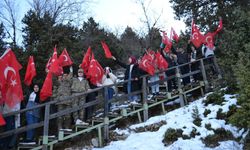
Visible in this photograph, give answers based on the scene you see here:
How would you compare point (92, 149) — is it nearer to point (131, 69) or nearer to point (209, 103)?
point (131, 69)

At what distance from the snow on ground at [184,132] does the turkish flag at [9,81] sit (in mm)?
3138

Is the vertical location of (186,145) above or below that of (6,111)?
below

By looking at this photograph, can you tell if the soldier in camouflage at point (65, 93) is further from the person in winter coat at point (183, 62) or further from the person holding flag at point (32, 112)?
the person in winter coat at point (183, 62)

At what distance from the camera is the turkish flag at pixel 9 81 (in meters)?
7.74

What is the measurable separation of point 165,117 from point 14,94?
5.51 meters

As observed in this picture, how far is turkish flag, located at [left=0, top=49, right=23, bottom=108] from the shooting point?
774 cm

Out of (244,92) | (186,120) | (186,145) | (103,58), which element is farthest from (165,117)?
(103,58)

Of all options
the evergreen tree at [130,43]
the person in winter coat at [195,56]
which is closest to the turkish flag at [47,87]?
the person in winter coat at [195,56]

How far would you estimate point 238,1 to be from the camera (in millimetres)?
18906

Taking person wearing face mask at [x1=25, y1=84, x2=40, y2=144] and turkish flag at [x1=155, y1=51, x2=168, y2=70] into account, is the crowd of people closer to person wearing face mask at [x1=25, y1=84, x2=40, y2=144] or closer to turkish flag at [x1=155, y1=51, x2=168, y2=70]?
person wearing face mask at [x1=25, y1=84, x2=40, y2=144]

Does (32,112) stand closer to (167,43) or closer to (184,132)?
(184,132)

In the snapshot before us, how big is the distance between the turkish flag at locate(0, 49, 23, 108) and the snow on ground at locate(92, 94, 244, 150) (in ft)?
10.3

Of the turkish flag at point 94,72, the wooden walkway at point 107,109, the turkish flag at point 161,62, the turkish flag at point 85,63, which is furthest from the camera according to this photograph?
the turkish flag at point 161,62

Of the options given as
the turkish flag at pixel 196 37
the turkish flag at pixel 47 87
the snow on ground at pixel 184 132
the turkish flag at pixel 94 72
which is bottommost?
the snow on ground at pixel 184 132
